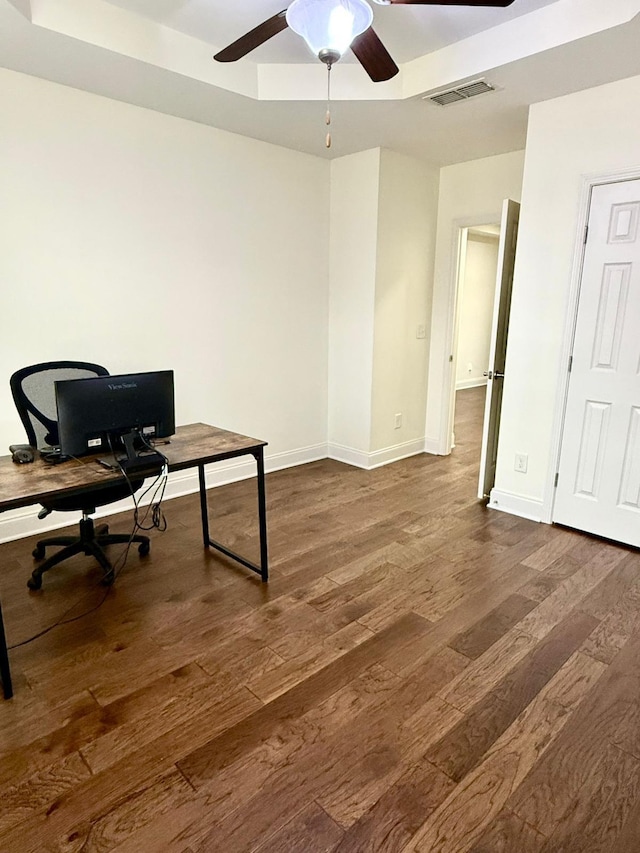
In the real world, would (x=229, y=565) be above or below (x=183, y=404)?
below

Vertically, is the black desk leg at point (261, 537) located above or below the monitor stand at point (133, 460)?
below

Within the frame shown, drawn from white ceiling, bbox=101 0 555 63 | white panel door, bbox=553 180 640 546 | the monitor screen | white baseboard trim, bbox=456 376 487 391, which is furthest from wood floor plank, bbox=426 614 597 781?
white baseboard trim, bbox=456 376 487 391

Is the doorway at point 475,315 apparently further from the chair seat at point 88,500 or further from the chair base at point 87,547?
the chair seat at point 88,500

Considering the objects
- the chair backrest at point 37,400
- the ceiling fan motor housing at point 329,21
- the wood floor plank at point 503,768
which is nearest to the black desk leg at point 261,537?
the chair backrest at point 37,400

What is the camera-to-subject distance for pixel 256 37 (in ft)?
6.82

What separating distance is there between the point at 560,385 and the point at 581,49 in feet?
5.74

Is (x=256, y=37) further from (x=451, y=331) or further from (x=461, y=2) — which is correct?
(x=451, y=331)

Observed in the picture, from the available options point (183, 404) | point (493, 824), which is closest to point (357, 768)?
point (493, 824)

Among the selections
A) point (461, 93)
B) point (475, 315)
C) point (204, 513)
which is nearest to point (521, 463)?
point (204, 513)

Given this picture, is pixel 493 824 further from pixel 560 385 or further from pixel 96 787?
pixel 560 385

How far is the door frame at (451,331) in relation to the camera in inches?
175

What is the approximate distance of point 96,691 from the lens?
74.0 inches

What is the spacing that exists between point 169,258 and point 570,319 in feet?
8.73

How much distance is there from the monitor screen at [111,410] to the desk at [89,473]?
0.33ft
